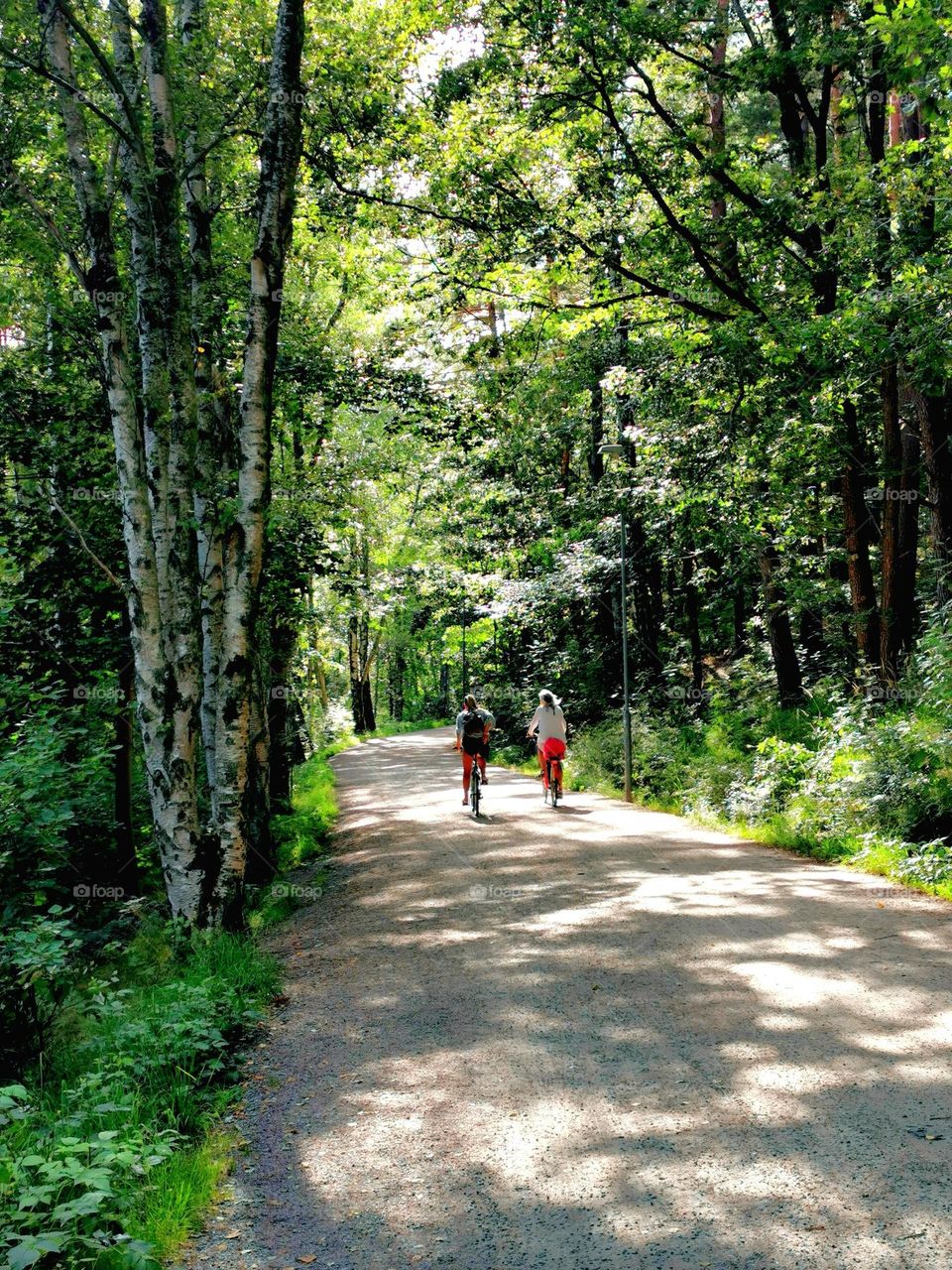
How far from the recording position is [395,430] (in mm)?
12969

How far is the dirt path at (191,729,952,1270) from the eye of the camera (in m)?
3.91

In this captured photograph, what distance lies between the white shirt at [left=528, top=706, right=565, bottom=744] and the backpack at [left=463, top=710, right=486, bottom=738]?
977 millimetres

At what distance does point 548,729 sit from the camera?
17.2 m

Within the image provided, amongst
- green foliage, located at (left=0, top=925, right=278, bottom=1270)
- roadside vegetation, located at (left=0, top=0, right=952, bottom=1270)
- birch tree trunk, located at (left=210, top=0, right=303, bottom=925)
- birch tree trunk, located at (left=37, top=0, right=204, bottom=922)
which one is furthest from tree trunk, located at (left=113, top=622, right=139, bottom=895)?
green foliage, located at (left=0, top=925, right=278, bottom=1270)

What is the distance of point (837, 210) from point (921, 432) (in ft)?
11.1

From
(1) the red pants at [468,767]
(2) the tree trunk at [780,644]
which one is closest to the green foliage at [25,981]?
(1) the red pants at [468,767]

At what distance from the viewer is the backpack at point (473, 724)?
54.2 feet

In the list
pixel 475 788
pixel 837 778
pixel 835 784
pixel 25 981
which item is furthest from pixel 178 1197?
pixel 475 788

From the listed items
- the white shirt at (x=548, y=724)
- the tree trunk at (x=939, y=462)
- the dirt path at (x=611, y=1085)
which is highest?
the tree trunk at (x=939, y=462)

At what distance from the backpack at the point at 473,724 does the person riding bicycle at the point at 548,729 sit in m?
0.96

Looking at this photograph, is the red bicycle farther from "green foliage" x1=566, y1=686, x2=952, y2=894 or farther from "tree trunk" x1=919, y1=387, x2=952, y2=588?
"tree trunk" x1=919, y1=387, x2=952, y2=588

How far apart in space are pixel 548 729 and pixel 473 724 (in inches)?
58.8

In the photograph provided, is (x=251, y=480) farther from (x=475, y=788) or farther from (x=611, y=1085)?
(x=475, y=788)

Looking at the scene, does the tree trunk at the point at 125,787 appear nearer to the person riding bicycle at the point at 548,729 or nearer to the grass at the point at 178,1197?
the person riding bicycle at the point at 548,729
